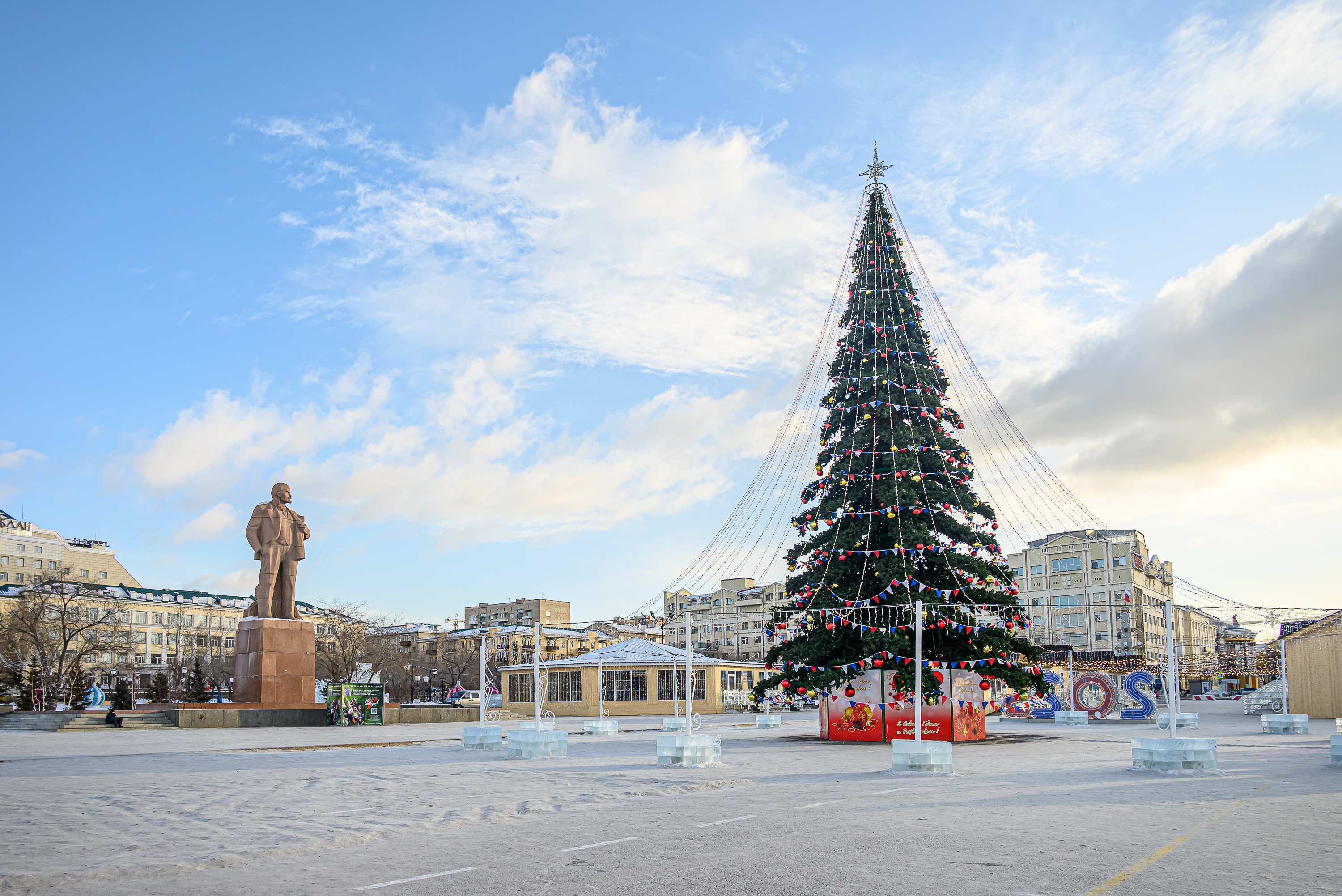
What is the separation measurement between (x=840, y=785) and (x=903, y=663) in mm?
10628

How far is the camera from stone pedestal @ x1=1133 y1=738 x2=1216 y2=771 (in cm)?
1733

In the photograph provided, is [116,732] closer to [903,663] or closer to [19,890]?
[903,663]

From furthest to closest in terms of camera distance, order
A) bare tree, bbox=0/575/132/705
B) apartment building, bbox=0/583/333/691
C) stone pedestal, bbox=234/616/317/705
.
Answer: apartment building, bbox=0/583/333/691 < bare tree, bbox=0/575/132/705 < stone pedestal, bbox=234/616/317/705

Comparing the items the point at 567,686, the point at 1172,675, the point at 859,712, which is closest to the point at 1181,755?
the point at 1172,675

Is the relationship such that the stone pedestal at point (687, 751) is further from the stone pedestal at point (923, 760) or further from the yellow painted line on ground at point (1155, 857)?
the yellow painted line on ground at point (1155, 857)

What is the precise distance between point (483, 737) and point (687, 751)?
762 centimetres

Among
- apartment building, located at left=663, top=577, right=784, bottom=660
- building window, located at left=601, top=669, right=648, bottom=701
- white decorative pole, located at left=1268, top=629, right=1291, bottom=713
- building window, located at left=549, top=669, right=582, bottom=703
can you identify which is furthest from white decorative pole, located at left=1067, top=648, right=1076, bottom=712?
apartment building, located at left=663, top=577, right=784, bottom=660

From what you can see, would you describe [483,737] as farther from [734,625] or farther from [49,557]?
[49,557]

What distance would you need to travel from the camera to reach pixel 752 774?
17750 mm

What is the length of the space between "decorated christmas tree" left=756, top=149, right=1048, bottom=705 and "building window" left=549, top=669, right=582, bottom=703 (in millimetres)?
29375

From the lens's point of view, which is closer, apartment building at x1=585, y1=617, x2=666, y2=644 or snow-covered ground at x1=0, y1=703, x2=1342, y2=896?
snow-covered ground at x1=0, y1=703, x2=1342, y2=896

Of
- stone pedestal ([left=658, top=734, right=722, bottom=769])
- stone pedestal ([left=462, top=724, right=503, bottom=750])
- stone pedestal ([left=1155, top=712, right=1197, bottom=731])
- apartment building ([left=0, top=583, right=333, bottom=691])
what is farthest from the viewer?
apartment building ([left=0, top=583, right=333, bottom=691])

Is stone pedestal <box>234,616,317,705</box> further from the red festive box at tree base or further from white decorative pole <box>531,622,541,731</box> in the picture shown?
the red festive box at tree base

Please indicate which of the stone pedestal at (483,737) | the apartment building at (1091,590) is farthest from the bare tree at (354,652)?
the apartment building at (1091,590)
